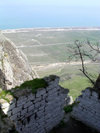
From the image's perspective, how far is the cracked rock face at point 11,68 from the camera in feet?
52.4

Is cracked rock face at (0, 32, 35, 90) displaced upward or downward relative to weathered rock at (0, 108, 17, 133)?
downward

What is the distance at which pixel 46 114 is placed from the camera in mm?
9805

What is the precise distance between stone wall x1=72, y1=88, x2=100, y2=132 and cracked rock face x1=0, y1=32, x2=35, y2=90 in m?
6.80

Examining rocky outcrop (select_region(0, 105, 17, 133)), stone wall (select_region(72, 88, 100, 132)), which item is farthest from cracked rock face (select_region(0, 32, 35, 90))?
rocky outcrop (select_region(0, 105, 17, 133))

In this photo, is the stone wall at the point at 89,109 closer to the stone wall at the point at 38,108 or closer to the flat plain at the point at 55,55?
the stone wall at the point at 38,108

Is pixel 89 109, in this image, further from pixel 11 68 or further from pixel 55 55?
pixel 55 55

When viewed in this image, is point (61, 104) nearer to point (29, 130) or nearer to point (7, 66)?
point (29, 130)

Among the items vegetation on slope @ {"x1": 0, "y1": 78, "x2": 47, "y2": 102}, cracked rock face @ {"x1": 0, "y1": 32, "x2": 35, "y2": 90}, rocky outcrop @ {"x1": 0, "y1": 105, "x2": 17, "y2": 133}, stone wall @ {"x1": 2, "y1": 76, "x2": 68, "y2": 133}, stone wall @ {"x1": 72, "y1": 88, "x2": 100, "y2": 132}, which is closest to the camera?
rocky outcrop @ {"x1": 0, "y1": 105, "x2": 17, "y2": 133}

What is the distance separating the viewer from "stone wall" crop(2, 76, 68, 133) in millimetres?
8234

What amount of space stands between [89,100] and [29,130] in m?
3.63

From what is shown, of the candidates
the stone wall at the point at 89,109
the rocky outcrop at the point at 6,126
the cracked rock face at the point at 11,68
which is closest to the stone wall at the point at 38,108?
the stone wall at the point at 89,109

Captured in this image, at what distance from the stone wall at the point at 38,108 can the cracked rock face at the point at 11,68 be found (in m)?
6.42

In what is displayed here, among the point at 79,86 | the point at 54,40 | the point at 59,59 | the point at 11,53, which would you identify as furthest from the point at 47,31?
the point at 11,53

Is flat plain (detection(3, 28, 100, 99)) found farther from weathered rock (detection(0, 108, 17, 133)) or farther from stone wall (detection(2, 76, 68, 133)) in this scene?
weathered rock (detection(0, 108, 17, 133))
